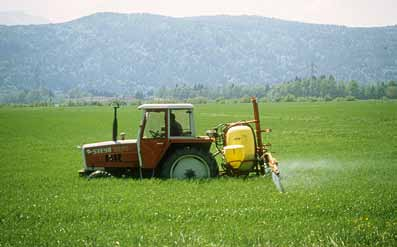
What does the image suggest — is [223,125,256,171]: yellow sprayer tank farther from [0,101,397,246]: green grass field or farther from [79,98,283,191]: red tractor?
[0,101,397,246]: green grass field

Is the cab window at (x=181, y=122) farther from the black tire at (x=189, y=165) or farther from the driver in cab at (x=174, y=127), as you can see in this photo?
the black tire at (x=189, y=165)

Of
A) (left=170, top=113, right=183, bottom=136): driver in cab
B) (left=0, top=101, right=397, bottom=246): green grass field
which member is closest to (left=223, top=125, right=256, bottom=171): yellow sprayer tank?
(left=0, top=101, right=397, bottom=246): green grass field

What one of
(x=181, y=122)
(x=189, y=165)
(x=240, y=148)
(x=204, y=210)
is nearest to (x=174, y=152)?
(x=189, y=165)

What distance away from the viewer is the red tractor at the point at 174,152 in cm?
1495

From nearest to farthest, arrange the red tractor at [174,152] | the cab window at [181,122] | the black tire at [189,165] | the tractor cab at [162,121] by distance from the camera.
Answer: the black tire at [189,165] → the red tractor at [174,152] → the tractor cab at [162,121] → the cab window at [181,122]

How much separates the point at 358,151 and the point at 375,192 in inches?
476

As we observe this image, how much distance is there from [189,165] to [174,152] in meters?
0.54

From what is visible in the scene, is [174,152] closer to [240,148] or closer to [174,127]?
[174,127]

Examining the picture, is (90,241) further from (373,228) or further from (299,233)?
(373,228)

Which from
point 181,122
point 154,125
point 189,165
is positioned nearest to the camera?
point 189,165

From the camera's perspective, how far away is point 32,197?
13.1m

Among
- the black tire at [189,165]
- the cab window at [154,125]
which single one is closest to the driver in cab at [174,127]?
the cab window at [154,125]

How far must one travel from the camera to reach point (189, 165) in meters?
15.0

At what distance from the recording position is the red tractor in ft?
49.0
